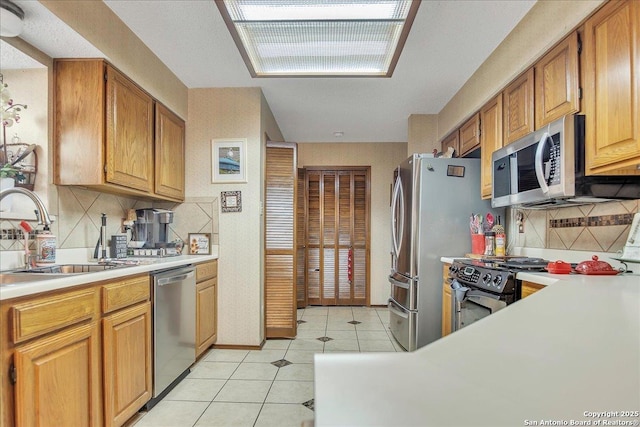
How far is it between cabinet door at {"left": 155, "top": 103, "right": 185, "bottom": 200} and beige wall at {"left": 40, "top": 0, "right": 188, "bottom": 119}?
11 cm

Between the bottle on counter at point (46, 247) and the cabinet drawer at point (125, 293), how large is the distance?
0.46 meters

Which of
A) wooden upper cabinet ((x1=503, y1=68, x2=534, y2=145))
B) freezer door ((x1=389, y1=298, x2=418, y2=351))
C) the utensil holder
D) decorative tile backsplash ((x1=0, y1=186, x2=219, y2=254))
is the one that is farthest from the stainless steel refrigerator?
decorative tile backsplash ((x1=0, y1=186, x2=219, y2=254))

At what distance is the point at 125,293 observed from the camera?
6.24ft

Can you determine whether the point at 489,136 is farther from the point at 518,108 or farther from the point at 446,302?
the point at 446,302

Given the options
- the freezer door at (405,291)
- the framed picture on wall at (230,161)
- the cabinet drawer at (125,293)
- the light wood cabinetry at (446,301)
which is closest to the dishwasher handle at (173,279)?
the cabinet drawer at (125,293)

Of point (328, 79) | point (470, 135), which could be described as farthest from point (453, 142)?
point (328, 79)

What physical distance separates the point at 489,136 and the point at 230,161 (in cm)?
221

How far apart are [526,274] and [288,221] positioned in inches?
92.4

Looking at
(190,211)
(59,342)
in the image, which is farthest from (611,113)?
(190,211)

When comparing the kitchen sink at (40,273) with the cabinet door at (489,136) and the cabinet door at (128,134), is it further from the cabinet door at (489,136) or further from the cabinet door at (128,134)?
the cabinet door at (489,136)

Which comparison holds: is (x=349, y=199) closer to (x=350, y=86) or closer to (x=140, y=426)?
(x=350, y=86)

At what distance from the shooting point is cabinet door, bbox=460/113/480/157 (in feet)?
10.0

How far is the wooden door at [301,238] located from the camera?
5188mm

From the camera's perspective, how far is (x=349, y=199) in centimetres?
544
